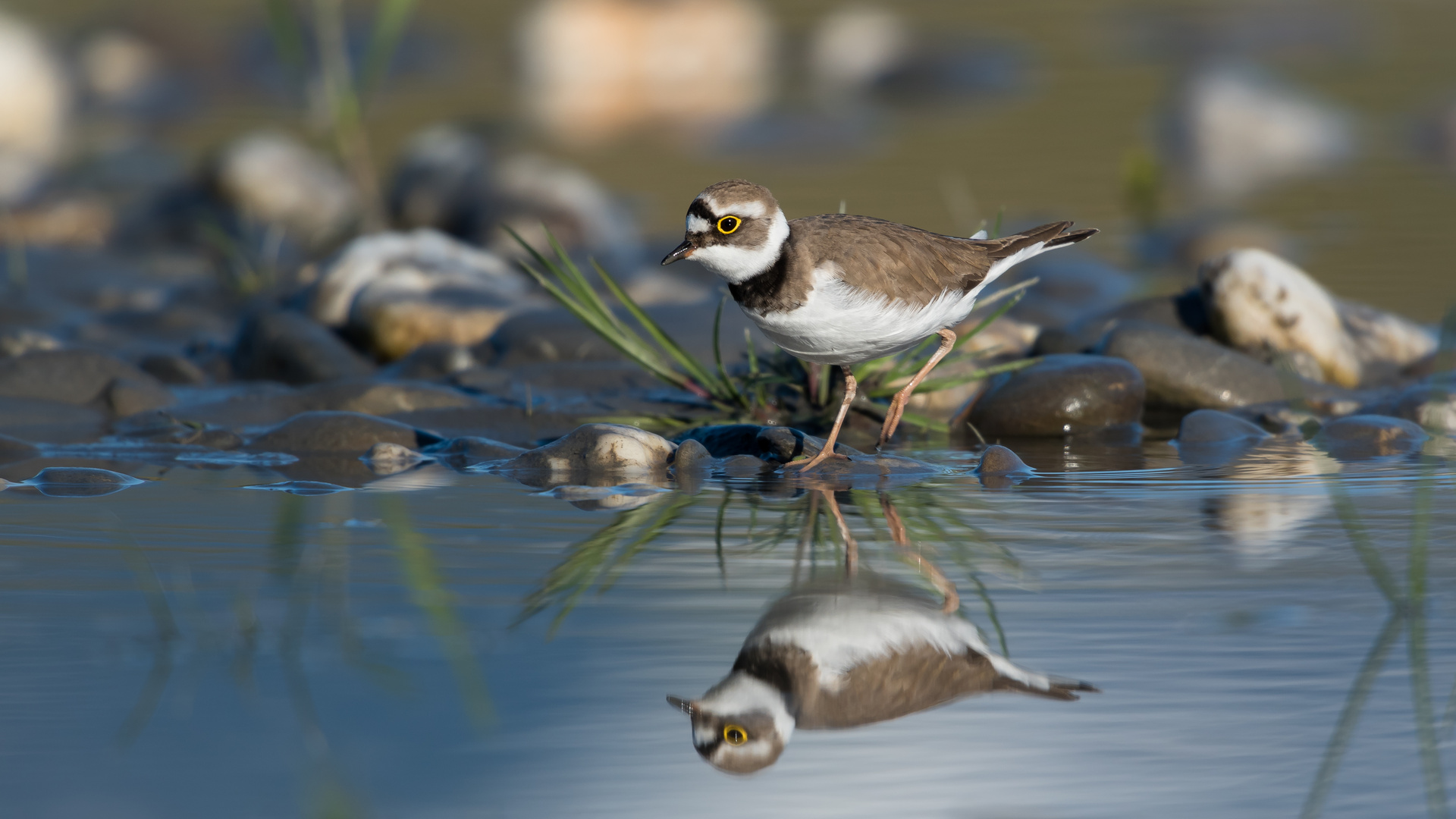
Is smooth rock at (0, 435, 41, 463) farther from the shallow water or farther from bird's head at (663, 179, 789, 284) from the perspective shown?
bird's head at (663, 179, 789, 284)

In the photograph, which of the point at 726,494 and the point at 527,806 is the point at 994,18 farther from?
the point at 527,806

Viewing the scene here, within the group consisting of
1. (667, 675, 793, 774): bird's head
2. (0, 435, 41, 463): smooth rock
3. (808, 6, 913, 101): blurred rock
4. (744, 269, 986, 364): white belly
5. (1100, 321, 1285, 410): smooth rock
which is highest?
(808, 6, 913, 101): blurred rock

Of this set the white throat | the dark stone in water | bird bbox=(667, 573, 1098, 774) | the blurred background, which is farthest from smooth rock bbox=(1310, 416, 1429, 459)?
the dark stone in water

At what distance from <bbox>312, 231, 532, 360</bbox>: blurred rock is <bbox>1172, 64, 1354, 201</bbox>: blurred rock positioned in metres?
7.88

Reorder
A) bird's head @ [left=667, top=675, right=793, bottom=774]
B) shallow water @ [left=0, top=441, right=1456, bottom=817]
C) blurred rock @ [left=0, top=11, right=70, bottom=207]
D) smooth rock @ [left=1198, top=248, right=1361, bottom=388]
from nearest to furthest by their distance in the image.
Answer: shallow water @ [left=0, top=441, right=1456, bottom=817], bird's head @ [left=667, top=675, right=793, bottom=774], smooth rock @ [left=1198, top=248, right=1361, bottom=388], blurred rock @ [left=0, top=11, right=70, bottom=207]

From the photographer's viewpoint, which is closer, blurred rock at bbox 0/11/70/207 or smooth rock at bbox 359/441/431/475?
smooth rock at bbox 359/441/431/475

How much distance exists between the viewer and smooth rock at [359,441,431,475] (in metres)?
5.37

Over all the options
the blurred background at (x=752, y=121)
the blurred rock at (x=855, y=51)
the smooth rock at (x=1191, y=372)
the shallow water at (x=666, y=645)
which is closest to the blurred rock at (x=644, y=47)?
the blurred background at (x=752, y=121)

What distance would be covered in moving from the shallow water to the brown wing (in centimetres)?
64

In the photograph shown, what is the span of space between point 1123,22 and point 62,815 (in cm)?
2262

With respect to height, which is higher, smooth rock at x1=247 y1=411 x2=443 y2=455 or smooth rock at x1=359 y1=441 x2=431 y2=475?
smooth rock at x1=247 y1=411 x2=443 y2=455

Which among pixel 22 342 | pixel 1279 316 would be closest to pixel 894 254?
pixel 1279 316

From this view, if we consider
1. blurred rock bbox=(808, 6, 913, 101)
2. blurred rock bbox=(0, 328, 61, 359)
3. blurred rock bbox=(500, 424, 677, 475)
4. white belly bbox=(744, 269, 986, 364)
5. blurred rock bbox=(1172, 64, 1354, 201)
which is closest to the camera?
white belly bbox=(744, 269, 986, 364)

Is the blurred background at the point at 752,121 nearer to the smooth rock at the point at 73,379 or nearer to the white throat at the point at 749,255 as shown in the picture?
the smooth rock at the point at 73,379
